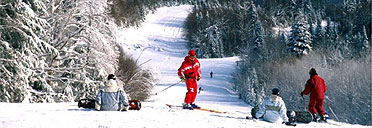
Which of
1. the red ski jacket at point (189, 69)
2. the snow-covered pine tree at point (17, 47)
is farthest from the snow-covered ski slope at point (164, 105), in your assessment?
the snow-covered pine tree at point (17, 47)

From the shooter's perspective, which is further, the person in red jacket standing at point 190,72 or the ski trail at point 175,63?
the ski trail at point 175,63

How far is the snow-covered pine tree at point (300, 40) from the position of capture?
64250mm

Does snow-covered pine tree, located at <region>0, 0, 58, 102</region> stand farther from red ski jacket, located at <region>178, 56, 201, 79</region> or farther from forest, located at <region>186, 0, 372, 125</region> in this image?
forest, located at <region>186, 0, 372, 125</region>

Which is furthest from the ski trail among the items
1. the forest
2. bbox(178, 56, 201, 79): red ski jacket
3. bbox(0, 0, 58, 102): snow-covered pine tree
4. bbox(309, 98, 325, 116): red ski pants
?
bbox(309, 98, 325, 116): red ski pants

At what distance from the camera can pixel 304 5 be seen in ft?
387

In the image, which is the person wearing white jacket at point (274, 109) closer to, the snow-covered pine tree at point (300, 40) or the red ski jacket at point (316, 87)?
the red ski jacket at point (316, 87)

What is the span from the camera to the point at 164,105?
579 inches

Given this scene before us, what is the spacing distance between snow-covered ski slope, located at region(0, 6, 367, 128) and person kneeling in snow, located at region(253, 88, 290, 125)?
0.21 meters

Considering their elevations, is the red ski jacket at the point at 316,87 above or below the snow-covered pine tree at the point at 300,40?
below

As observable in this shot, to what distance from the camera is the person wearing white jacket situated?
10.7 metres

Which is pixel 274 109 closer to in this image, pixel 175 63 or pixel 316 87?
pixel 316 87

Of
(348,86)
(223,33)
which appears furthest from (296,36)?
(223,33)

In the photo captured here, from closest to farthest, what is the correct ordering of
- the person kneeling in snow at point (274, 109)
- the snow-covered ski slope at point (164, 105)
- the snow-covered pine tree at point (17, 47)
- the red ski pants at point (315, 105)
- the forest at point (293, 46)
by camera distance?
the snow-covered ski slope at point (164, 105) < the person kneeling in snow at point (274, 109) < the red ski pants at point (315, 105) < the snow-covered pine tree at point (17, 47) < the forest at point (293, 46)

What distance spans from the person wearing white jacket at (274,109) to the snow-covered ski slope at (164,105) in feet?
0.66
